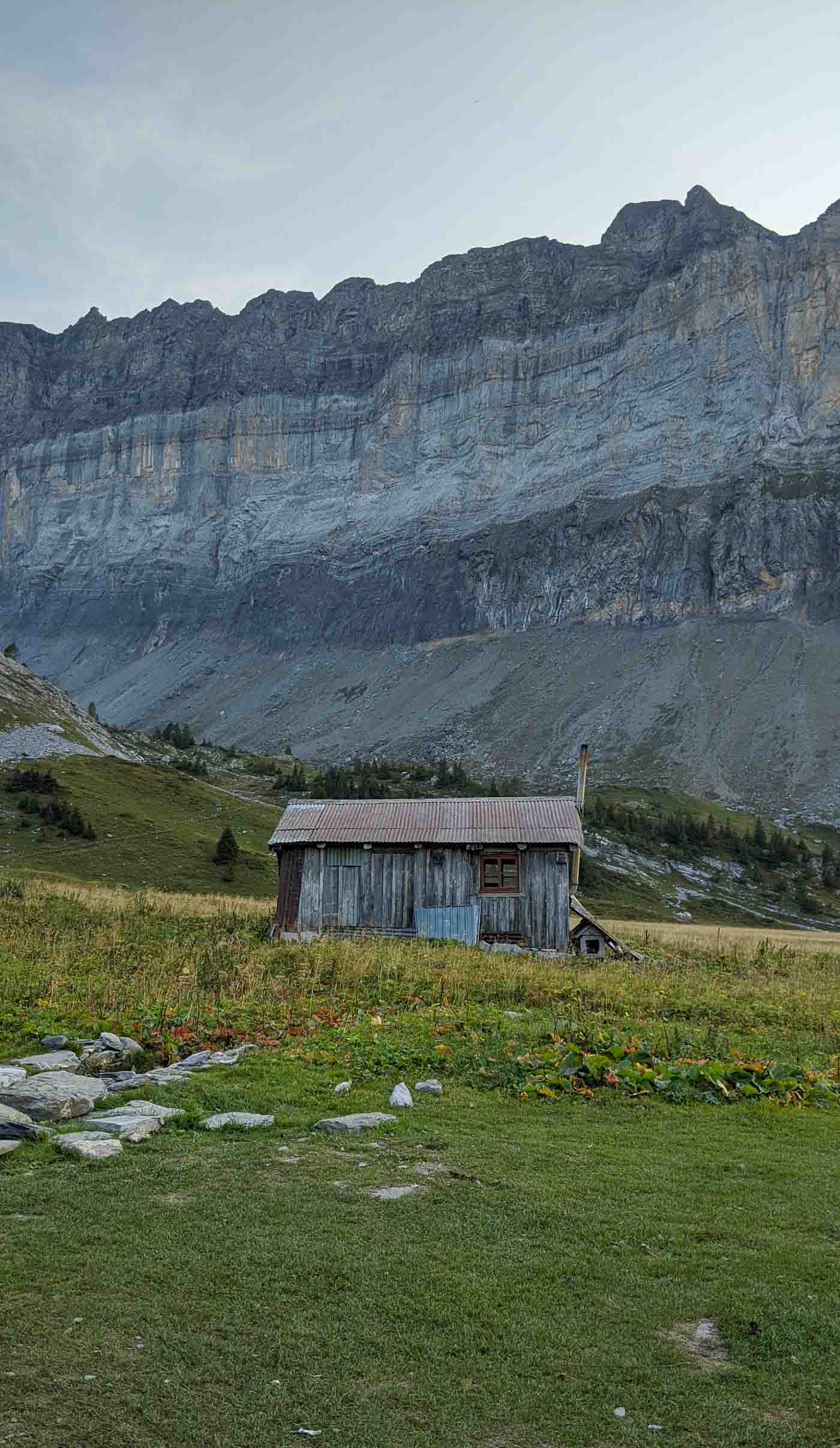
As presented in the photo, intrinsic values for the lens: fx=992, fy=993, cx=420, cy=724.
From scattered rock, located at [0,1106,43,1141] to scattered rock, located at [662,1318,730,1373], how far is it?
6.61 m

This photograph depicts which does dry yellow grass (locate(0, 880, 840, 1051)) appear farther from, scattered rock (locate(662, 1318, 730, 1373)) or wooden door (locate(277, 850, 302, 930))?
scattered rock (locate(662, 1318, 730, 1373))

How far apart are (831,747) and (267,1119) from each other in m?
123

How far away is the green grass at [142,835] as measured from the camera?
50906 millimetres

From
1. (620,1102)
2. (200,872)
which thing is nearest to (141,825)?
(200,872)

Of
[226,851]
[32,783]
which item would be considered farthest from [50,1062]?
[32,783]

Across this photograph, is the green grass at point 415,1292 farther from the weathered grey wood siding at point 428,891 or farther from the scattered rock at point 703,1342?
the weathered grey wood siding at point 428,891

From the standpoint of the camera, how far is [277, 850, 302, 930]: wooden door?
34.6 metres

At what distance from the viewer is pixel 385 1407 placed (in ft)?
18.9

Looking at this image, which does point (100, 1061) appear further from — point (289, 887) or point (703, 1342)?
point (289, 887)

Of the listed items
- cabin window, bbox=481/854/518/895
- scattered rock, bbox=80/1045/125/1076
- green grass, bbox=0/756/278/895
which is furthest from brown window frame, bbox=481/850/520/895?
scattered rock, bbox=80/1045/125/1076

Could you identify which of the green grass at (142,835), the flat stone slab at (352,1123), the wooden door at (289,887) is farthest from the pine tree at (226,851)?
the flat stone slab at (352,1123)

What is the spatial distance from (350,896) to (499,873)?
5239 millimetres

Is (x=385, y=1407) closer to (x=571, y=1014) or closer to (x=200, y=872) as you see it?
(x=571, y=1014)

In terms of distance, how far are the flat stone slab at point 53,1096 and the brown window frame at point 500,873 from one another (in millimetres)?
22907
